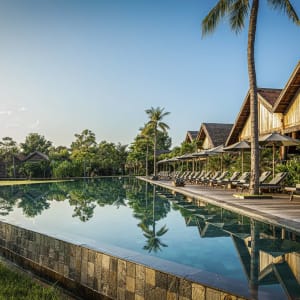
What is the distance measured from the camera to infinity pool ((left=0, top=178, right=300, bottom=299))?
403 centimetres

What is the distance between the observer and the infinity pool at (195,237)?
403 centimetres

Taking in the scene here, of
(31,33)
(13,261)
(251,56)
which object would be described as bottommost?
(13,261)

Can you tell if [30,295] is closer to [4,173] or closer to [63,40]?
[63,40]

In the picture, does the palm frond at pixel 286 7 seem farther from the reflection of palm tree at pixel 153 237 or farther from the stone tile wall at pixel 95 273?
the stone tile wall at pixel 95 273

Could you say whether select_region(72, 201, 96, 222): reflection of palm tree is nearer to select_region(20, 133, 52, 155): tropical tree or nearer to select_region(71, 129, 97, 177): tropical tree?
select_region(71, 129, 97, 177): tropical tree

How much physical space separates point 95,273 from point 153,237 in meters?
2.62

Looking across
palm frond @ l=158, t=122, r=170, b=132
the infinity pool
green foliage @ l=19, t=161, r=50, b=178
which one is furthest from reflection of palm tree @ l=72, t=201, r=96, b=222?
palm frond @ l=158, t=122, r=170, b=132

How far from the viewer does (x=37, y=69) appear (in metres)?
16.7

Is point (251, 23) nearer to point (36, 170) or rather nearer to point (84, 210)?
point (84, 210)

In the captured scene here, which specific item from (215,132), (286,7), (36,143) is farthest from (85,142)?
(286,7)

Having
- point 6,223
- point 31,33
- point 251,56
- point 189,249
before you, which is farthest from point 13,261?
point 31,33

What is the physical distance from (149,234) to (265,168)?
11.8m

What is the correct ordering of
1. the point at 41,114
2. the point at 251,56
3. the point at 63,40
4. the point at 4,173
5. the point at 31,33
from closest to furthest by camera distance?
the point at 251,56
the point at 31,33
the point at 63,40
the point at 41,114
the point at 4,173

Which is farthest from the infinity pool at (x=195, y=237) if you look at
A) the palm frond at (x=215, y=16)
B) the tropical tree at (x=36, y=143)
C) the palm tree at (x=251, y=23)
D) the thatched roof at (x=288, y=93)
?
→ the tropical tree at (x=36, y=143)
